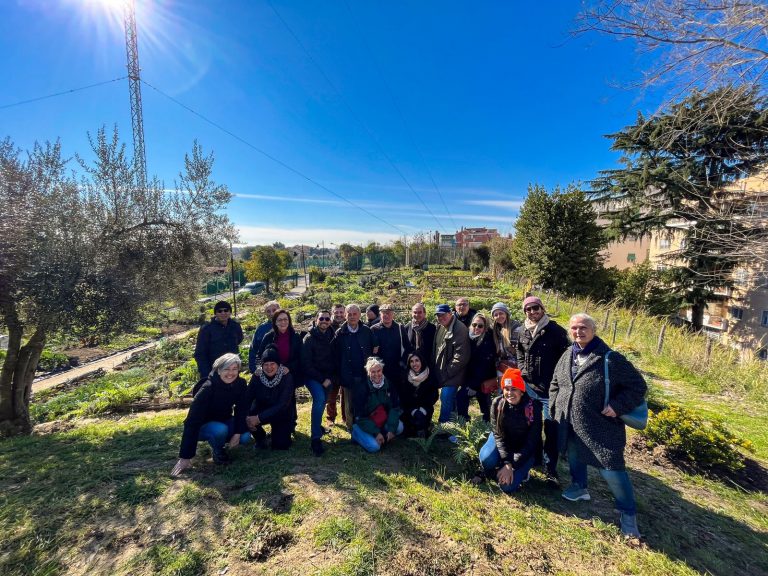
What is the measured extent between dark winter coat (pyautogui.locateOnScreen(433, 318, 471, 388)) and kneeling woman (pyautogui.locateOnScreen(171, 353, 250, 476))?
239cm

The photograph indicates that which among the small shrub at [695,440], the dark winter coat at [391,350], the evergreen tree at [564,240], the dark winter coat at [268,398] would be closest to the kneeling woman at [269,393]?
the dark winter coat at [268,398]

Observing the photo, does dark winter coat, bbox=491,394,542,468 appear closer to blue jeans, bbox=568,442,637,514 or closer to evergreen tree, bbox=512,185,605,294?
blue jeans, bbox=568,442,637,514

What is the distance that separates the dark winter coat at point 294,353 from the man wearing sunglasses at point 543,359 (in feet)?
9.08

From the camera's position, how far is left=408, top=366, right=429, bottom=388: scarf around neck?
416 cm

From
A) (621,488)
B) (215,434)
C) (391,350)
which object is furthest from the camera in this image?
(391,350)

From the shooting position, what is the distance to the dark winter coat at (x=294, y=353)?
166 inches

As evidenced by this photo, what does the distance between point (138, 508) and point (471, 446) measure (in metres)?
3.17

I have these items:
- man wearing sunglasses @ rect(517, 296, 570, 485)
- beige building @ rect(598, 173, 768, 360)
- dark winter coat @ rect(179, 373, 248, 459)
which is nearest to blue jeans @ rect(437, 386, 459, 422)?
man wearing sunglasses @ rect(517, 296, 570, 485)

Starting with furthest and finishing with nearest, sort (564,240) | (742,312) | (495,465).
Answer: (742,312) < (564,240) < (495,465)

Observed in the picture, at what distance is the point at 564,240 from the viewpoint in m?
14.4

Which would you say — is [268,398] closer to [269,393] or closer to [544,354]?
[269,393]

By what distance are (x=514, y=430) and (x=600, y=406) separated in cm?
76

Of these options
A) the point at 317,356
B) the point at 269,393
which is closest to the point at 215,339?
the point at 269,393

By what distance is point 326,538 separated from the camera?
253 cm
